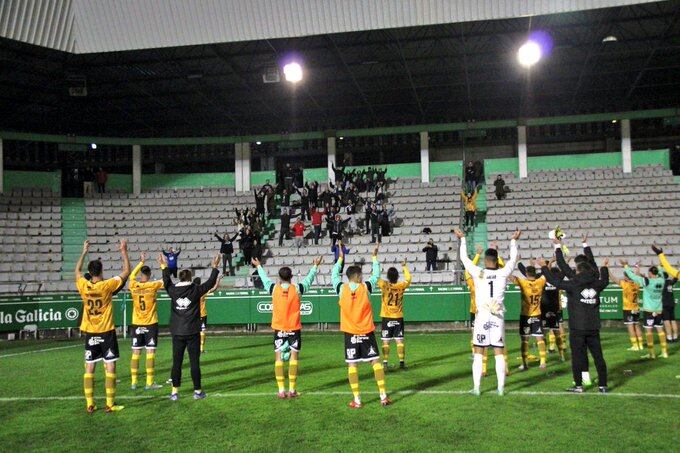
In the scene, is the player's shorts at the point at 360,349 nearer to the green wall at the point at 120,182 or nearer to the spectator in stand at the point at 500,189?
the spectator in stand at the point at 500,189

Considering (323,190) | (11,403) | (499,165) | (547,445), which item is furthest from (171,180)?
(547,445)

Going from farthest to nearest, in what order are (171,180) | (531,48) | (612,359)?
(171,180) → (531,48) → (612,359)

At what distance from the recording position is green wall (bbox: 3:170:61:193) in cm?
3419

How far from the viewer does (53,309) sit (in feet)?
78.6

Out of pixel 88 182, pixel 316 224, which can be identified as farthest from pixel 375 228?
pixel 88 182

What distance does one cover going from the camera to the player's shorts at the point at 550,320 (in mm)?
14656

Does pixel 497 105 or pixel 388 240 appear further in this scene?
pixel 497 105

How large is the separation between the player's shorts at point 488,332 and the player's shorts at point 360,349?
1.72 m

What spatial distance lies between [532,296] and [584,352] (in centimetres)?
283

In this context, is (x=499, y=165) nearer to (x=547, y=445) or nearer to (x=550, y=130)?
(x=550, y=130)

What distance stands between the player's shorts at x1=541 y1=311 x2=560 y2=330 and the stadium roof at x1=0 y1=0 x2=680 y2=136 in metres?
9.01

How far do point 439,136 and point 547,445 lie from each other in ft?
96.2

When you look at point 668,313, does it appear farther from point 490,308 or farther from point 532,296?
point 490,308

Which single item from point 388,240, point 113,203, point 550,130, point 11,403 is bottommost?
point 11,403
